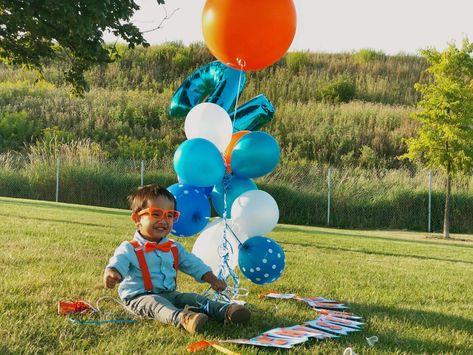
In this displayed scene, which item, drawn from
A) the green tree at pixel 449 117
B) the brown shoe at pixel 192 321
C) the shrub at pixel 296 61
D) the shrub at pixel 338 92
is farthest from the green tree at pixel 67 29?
the shrub at pixel 296 61

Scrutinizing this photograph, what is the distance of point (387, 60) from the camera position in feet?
101

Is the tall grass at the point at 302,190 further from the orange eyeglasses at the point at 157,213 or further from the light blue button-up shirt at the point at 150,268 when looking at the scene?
the orange eyeglasses at the point at 157,213

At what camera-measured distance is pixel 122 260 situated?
3.72 metres

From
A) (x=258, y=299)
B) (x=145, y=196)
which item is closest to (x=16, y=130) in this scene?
(x=258, y=299)

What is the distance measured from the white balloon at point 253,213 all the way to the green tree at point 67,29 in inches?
91.9

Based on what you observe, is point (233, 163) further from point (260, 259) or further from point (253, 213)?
point (260, 259)

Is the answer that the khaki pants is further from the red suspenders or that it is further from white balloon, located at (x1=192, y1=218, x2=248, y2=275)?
white balloon, located at (x1=192, y1=218, x2=248, y2=275)

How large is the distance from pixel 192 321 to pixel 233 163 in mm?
1477

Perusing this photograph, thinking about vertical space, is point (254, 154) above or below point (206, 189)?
above

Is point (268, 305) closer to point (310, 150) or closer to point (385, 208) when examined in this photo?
point (385, 208)

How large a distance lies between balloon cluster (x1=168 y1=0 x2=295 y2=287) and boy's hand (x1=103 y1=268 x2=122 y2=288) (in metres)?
0.87

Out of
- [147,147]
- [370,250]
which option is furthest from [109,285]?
[147,147]

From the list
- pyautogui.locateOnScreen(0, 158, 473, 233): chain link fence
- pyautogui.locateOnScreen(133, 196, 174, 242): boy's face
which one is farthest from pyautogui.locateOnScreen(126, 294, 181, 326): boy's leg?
pyautogui.locateOnScreen(0, 158, 473, 233): chain link fence

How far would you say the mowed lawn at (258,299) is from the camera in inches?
122
